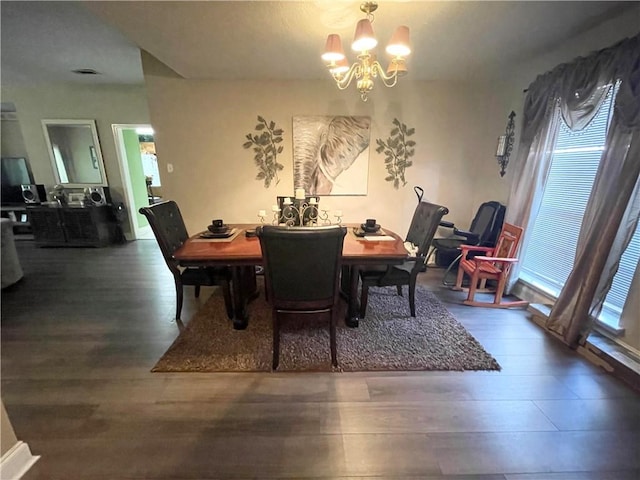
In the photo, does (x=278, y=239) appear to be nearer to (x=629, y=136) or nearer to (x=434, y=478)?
(x=434, y=478)

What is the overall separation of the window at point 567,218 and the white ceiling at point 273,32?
0.79 metres

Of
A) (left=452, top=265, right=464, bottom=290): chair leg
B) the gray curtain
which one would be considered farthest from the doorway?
the gray curtain

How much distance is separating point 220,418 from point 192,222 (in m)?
2.88

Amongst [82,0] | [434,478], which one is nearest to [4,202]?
[82,0]

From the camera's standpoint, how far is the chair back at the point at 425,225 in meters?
2.33

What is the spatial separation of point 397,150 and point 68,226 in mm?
5407

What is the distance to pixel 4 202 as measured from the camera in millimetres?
5145

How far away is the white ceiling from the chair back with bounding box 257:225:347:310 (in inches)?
60.4

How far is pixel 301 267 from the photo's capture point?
1638mm

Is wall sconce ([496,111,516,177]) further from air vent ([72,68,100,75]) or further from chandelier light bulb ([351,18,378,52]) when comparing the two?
air vent ([72,68,100,75])

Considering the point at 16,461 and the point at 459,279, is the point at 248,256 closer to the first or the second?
the point at 16,461

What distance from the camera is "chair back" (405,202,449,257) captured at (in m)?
2.33

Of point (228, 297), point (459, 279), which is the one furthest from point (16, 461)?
point (459, 279)

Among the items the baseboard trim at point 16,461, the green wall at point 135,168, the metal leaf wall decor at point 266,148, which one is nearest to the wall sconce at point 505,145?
the metal leaf wall decor at point 266,148
